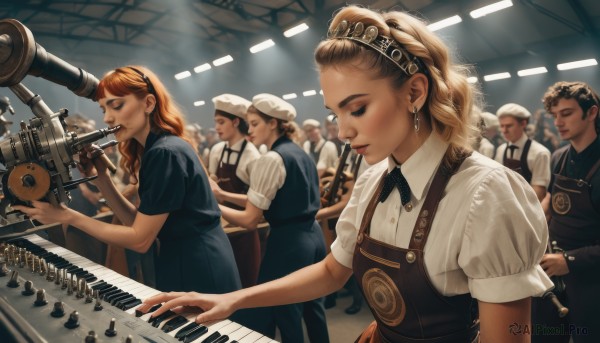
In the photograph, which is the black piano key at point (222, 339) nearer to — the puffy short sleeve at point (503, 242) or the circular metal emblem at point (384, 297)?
the circular metal emblem at point (384, 297)

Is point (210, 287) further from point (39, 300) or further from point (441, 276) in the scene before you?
point (441, 276)

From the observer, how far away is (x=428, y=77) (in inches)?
39.4

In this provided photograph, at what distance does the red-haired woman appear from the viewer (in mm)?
1675

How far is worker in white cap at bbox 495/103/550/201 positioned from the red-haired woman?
129 inches

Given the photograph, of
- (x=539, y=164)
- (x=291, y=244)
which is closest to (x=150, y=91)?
(x=291, y=244)

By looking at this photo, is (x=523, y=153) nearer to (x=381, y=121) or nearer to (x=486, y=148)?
(x=486, y=148)

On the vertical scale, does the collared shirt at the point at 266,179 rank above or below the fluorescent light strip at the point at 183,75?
below

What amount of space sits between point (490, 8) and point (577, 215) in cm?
266

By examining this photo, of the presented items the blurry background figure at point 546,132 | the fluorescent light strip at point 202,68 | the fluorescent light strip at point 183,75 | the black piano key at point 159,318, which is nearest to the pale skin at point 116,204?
the black piano key at point 159,318

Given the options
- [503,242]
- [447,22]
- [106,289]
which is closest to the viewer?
[503,242]

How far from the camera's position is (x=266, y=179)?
8.57 feet

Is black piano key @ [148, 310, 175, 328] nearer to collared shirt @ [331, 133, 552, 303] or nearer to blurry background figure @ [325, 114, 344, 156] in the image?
collared shirt @ [331, 133, 552, 303]

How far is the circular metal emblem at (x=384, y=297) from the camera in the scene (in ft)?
3.31

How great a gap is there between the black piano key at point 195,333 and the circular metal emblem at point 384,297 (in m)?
0.44
